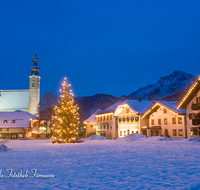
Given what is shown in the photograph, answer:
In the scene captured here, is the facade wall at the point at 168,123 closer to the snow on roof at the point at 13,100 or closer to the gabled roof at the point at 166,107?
the gabled roof at the point at 166,107

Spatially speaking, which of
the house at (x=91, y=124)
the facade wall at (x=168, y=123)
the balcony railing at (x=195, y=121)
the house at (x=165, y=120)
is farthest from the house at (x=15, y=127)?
the balcony railing at (x=195, y=121)

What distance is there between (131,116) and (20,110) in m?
48.5

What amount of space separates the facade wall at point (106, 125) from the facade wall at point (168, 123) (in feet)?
40.4

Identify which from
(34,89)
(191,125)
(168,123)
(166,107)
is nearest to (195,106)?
(191,125)

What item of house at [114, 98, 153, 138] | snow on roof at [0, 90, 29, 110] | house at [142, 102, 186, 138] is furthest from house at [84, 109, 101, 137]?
snow on roof at [0, 90, 29, 110]

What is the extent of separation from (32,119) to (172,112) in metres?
43.5

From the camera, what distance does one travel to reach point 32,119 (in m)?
75.3

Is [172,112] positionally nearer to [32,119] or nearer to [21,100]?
[32,119]

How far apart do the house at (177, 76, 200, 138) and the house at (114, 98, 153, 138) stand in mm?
13274

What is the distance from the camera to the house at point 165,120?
47.6 meters

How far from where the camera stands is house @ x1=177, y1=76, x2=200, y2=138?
41.7 meters

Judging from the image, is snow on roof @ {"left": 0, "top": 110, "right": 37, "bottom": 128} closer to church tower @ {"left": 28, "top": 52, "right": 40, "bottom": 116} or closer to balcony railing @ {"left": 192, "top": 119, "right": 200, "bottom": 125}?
church tower @ {"left": 28, "top": 52, "right": 40, "bottom": 116}

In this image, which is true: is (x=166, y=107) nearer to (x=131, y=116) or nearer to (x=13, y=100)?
(x=131, y=116)

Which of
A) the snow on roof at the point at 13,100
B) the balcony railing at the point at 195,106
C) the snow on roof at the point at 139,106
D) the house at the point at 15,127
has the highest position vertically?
the snow on roof at the point at 13,100
